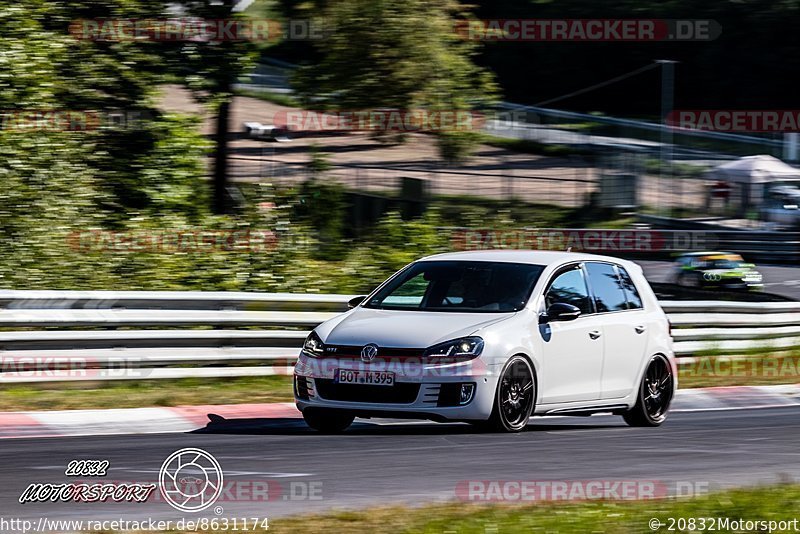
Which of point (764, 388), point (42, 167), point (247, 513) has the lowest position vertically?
point (764, 388)

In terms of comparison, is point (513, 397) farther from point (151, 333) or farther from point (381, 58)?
point (381, 58)

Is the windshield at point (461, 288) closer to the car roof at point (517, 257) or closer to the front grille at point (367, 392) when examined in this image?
the car roof at point (517, 257)

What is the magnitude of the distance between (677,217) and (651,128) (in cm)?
951

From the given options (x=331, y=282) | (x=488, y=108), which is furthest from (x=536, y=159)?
(x=331, y=282)

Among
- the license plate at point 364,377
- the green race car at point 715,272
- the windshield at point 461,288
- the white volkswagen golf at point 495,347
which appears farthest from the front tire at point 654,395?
the green race car at point 715,272

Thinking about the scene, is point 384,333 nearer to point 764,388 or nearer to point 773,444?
→ point 773,444

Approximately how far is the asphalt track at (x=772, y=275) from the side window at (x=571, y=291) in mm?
25385

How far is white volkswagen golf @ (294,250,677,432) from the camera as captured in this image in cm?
933

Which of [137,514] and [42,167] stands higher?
[42,167]

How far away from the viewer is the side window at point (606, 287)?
430 inches

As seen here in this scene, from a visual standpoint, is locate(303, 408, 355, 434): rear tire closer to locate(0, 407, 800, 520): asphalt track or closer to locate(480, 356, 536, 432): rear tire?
locate(0, 407, 800, 520): asphalt track

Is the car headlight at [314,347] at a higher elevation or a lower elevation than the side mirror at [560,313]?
lower

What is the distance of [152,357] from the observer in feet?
42.9

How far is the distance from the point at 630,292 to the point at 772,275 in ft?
102
